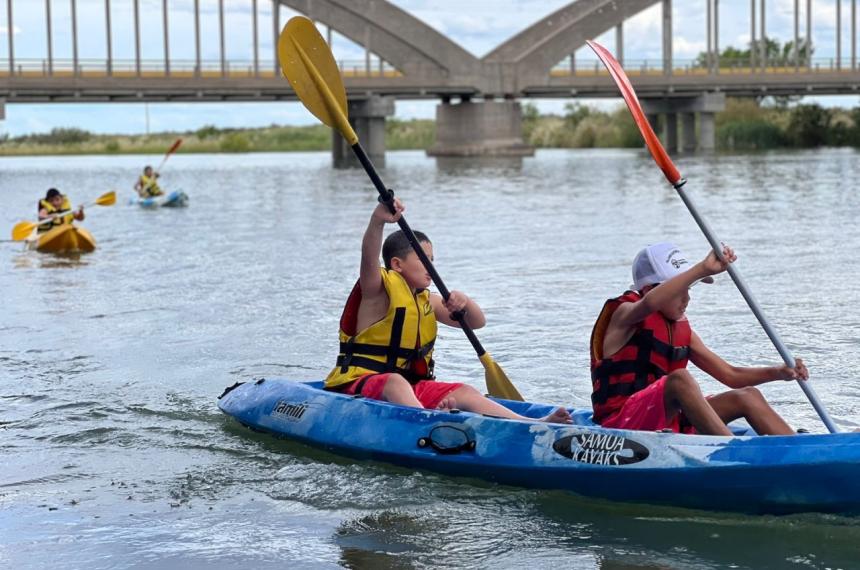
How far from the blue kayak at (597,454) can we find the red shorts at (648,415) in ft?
0.32

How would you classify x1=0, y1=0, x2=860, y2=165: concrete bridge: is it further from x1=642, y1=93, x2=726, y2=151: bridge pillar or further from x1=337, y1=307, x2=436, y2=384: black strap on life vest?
x1=337, y1=307, x2=436, y2=384: black strap on life vest

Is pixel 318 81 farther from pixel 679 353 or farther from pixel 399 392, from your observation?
pixel 679 353

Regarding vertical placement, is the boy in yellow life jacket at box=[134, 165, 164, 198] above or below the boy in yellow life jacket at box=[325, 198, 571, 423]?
above

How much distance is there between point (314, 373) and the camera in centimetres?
908

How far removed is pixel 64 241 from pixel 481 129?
138 ft

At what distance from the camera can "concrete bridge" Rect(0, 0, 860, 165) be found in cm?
5306

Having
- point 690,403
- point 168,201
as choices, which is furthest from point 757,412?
point 168,201

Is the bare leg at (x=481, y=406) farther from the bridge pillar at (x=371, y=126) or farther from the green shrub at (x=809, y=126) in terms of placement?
the green shrub at (x=809, y=126)

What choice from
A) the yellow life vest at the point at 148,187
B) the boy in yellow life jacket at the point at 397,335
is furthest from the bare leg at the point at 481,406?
the yellow life vest at the point at 148,187

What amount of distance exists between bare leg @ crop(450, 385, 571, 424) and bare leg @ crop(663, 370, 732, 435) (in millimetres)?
798

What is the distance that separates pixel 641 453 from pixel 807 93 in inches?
2411

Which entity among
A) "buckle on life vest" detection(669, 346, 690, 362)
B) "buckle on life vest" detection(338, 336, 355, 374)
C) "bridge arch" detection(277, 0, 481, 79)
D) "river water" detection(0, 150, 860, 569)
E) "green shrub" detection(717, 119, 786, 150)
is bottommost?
"river water" detection(0, 150, 860, 569)

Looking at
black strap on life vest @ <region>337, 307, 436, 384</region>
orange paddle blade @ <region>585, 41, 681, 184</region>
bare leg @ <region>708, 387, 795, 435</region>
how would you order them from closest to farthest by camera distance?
bare leg @ <region>708, 387, 795, 435</region> → orange paddle blade @ <region>585, 41, 681, 184</region> → black strap on life vest @ <region>337, 307, 436, 384</region>

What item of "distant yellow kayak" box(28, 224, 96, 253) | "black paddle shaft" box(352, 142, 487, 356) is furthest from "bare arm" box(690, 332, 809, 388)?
"distant yellow kayak" box(28, 224, 96, 253)
